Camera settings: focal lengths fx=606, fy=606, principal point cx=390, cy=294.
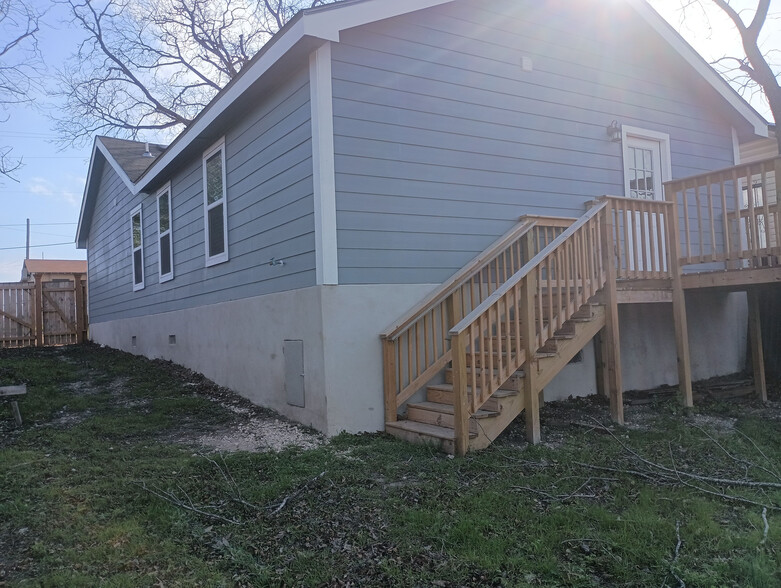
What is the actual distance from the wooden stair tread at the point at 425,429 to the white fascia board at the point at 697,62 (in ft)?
20.8

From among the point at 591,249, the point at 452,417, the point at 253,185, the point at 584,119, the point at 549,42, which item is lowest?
the point at 452,417

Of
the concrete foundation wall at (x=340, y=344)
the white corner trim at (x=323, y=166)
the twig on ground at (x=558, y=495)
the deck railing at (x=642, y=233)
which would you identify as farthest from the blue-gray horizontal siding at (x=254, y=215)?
the deck railing at (x=642, y=233)

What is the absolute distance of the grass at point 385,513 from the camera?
3037 millimetres

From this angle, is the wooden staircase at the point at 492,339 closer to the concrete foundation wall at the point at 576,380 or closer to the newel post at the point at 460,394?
the newel post at the point at 460,394

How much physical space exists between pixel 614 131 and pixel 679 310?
107 inches

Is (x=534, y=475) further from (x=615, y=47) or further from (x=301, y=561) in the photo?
(x=615, y=47)

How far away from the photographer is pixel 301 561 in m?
3.14

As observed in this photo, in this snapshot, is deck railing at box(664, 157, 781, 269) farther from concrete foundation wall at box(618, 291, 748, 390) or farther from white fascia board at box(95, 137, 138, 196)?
white fascia board at box(95, 137, 138, 196)

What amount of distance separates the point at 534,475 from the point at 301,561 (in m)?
2.03

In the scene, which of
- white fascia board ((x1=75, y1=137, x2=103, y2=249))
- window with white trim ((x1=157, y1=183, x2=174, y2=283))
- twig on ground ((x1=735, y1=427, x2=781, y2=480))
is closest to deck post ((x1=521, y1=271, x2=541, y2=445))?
twig on ground ((x1=735, y1=427, x2=781, y2=480))

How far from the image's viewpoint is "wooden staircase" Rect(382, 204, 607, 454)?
516cm

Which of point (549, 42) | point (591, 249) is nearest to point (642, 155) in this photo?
point (549, 42)

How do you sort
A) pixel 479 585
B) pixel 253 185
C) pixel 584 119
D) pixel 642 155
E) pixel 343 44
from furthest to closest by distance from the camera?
pixel 642 155 < pixel 584 119 < pixel 253 185 < pixel 343 44 < pixel 479 585

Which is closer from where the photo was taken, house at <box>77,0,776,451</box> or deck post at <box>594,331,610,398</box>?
house at <box>77,0,776,451</box>
